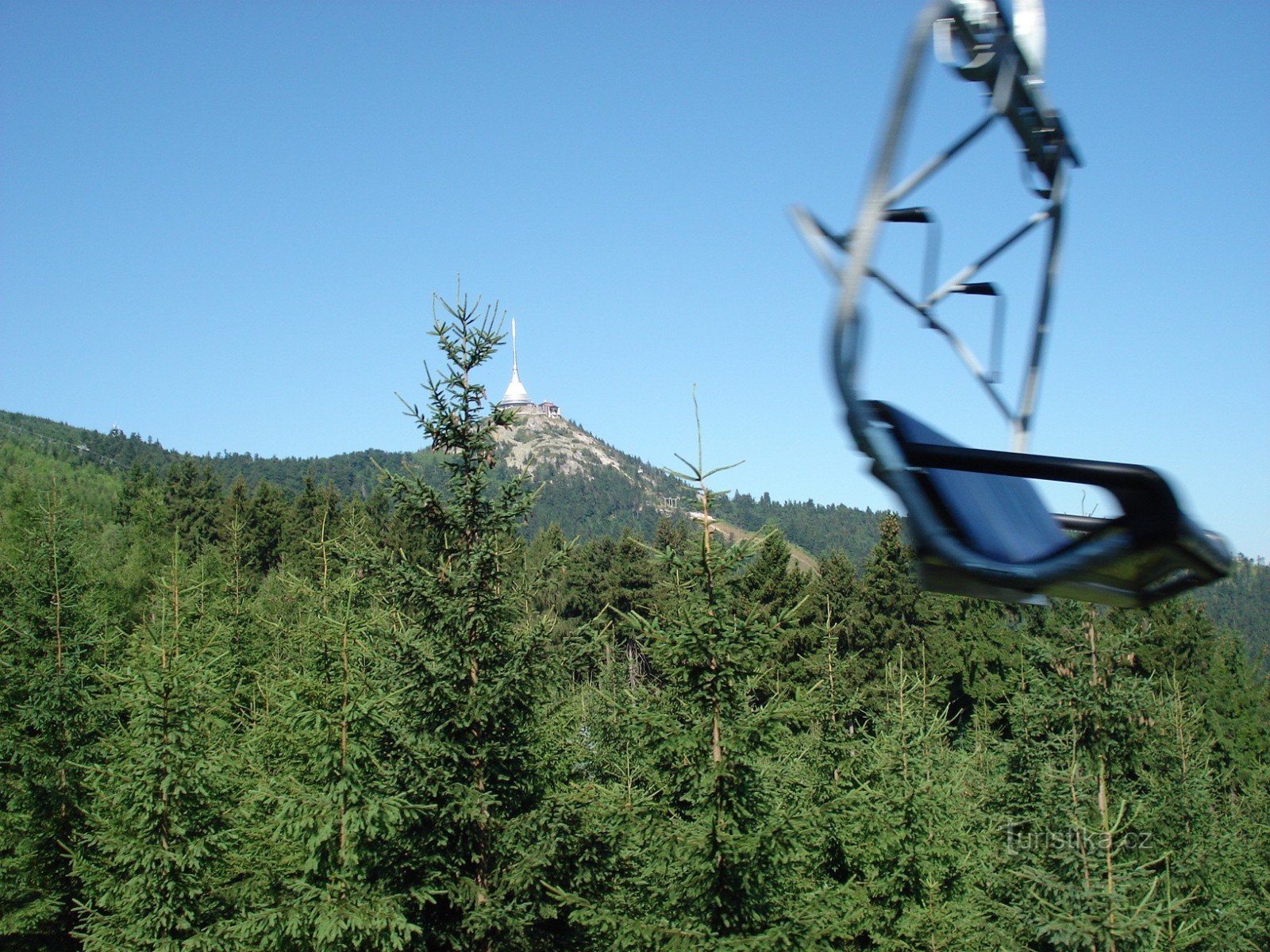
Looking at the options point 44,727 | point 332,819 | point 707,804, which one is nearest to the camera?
point 707,804

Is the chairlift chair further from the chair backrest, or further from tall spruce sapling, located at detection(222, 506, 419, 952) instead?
tall spruce sapling, located at detection(222, 506, 419, 952)

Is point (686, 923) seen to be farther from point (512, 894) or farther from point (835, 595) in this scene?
point (835, 595)

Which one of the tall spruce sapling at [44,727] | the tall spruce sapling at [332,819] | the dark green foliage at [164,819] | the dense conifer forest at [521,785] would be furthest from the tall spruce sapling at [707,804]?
the tall spruce sapling at [44,727]

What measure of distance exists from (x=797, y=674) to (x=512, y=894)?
88.1ft

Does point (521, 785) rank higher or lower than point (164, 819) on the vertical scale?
higher

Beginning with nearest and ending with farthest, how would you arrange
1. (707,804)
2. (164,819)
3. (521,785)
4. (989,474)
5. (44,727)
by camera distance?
(989,474) → (707,804) → (521,785) → (164,819) → (44,727)

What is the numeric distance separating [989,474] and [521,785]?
32.4 feet

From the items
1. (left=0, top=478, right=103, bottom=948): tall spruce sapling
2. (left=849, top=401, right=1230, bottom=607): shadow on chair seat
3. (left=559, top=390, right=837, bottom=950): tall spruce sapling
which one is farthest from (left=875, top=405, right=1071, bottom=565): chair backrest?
(left=0, top=478, right=103, bottom=948): tall spruce sapling

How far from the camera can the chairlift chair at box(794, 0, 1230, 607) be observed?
91.5 inches

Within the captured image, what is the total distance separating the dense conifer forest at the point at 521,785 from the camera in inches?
402

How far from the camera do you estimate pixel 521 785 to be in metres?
11.5

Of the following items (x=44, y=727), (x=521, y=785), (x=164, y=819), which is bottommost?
(x=164, y=819)

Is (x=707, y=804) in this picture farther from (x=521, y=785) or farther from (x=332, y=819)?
(x=332, y=819)

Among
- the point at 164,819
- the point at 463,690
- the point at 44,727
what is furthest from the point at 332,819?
the point at 44,727
